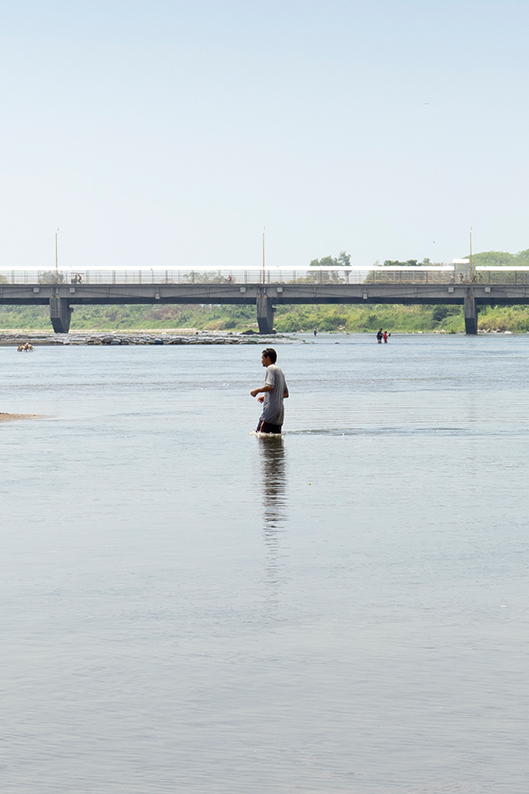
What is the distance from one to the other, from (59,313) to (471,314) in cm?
4607

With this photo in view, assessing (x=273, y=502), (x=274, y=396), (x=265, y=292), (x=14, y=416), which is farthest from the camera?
(x=265, y=292)

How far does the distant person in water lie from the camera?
23.3 meters

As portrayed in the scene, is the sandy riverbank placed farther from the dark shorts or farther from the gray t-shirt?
the gray t-shirt

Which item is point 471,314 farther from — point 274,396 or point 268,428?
point 274,396

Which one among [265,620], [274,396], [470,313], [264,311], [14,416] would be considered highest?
[264,311]

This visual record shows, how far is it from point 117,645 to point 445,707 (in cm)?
250

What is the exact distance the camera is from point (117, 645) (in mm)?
8625

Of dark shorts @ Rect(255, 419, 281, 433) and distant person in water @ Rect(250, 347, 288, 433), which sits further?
dark shorts @ Rect(255, 419, 281, 433)

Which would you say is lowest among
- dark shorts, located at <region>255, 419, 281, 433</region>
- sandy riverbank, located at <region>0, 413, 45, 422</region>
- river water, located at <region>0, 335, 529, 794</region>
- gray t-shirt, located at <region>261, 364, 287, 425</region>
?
sandy riverbank, located at <region>0, 413, 45, 422</region>

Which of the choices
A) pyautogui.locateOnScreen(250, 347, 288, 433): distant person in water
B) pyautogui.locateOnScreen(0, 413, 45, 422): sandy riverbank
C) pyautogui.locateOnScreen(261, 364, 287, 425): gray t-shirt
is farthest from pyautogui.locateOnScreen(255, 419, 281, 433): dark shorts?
pyautogui.locateOnScreen(0, 413, 45, 422): sandy riverbank

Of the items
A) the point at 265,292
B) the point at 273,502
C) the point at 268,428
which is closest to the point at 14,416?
the point at 268,428

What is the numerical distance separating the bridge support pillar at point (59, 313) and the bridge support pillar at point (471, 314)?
44.0m

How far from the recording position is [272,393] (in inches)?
948

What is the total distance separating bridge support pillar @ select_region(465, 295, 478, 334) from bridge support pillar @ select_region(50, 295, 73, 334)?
43978 mm
